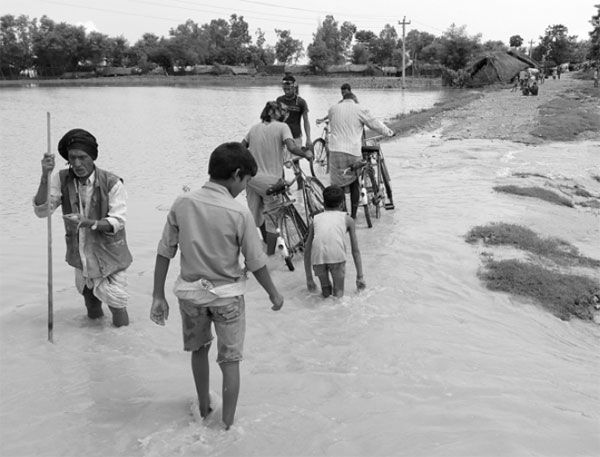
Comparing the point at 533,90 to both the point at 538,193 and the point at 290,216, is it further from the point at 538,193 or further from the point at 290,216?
the point at 290,216

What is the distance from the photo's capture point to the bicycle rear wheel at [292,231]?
7.14 m

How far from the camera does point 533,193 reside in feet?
34.8

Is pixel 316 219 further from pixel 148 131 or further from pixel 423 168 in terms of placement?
pixel 148 131

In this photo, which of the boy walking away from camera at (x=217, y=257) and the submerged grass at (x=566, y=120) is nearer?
the boy walking away from camera at (x=217, y=257)

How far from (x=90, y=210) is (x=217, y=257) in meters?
1.94

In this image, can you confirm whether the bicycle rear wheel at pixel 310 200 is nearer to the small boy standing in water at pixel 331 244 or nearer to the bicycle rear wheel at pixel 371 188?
the bicycle rear wheel at pixel 371 188

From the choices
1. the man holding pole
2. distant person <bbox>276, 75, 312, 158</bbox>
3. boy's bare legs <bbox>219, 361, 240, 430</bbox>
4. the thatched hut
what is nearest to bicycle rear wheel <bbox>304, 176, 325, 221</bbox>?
distant person <bbox>276, 75, 312, 158</bbox>

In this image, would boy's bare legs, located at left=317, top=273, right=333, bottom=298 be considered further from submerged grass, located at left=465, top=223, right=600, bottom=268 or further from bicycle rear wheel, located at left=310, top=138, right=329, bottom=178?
bicycle rear wheel, located at left=310, top=138, right=329, bottom=178

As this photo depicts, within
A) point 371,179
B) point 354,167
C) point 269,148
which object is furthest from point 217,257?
point 371,179

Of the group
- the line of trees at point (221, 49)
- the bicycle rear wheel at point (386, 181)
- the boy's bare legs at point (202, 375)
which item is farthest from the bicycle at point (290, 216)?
the line of trees at point (221, 49)

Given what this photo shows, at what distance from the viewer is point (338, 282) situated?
601 centimetres

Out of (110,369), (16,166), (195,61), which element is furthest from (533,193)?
(195,61)

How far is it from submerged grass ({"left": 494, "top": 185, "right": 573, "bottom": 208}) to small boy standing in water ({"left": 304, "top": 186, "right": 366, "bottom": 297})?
5.67m

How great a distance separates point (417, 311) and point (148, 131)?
2052 cm
